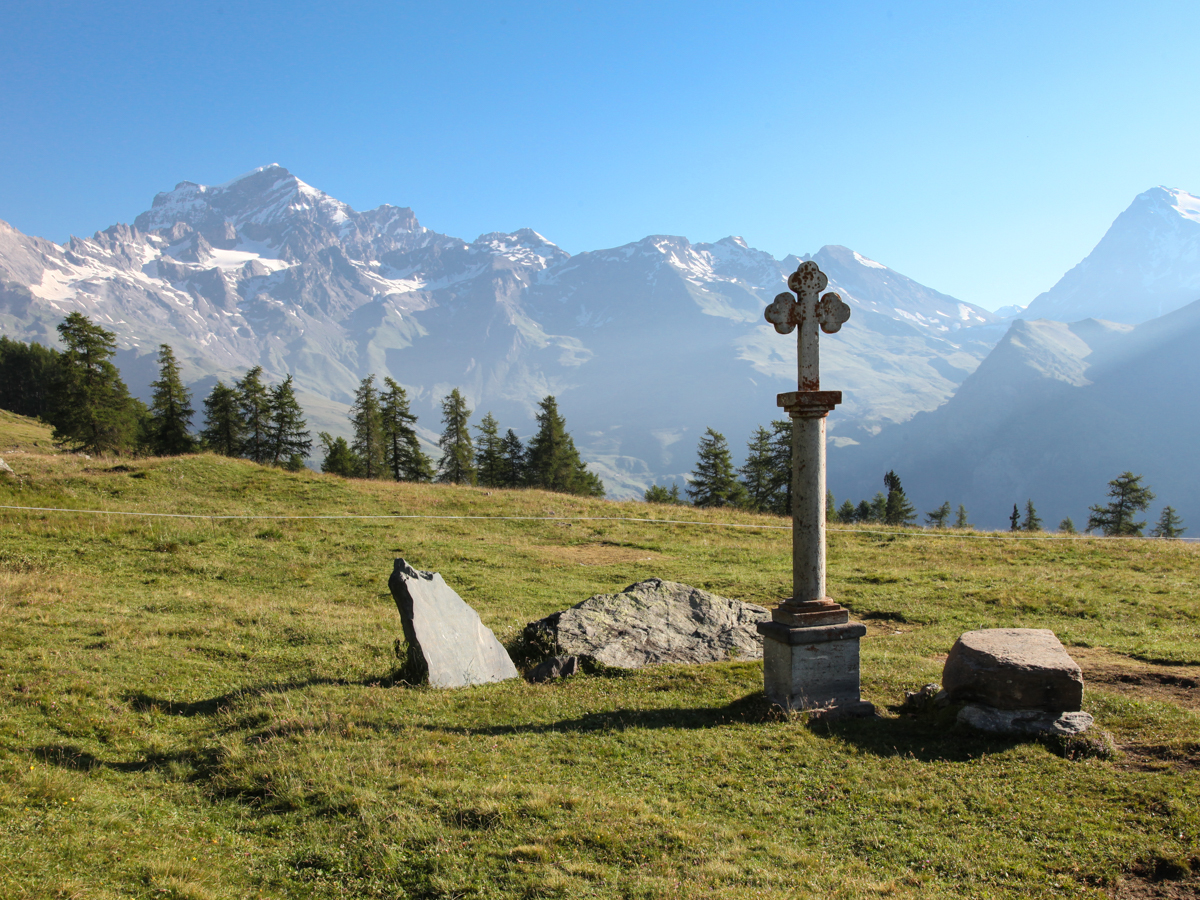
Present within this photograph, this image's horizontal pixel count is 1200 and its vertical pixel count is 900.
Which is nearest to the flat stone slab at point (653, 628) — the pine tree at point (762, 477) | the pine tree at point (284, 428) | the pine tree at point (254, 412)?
the pine tree at point (762, 477)

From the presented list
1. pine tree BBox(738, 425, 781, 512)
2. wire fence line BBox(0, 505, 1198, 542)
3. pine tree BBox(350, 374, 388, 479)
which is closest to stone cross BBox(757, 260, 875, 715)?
wire fence line BBox(0, 505, 1198, 542)

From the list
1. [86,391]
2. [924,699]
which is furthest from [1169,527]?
[86,391]

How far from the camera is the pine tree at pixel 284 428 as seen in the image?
184 ft

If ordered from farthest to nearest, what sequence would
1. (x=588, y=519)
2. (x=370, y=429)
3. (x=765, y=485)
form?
(x=370, y=429) < (x=765, y=485) < (x=588, y=519)

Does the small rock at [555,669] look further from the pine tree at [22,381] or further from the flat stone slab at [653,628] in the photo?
the pine tree at [22,381]

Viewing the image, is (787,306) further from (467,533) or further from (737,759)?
(467,533)

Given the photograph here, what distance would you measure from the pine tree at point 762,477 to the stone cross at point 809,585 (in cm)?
4724

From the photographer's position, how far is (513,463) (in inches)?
2731

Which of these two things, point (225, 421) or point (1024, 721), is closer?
point (1024, 721)

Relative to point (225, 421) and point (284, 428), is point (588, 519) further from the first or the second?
point (225, 421)

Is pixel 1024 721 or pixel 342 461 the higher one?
pixel 342 461

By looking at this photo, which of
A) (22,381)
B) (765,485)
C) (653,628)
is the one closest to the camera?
(653,628)

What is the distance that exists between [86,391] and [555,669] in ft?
158

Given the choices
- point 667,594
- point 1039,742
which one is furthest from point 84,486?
point 1039,742
